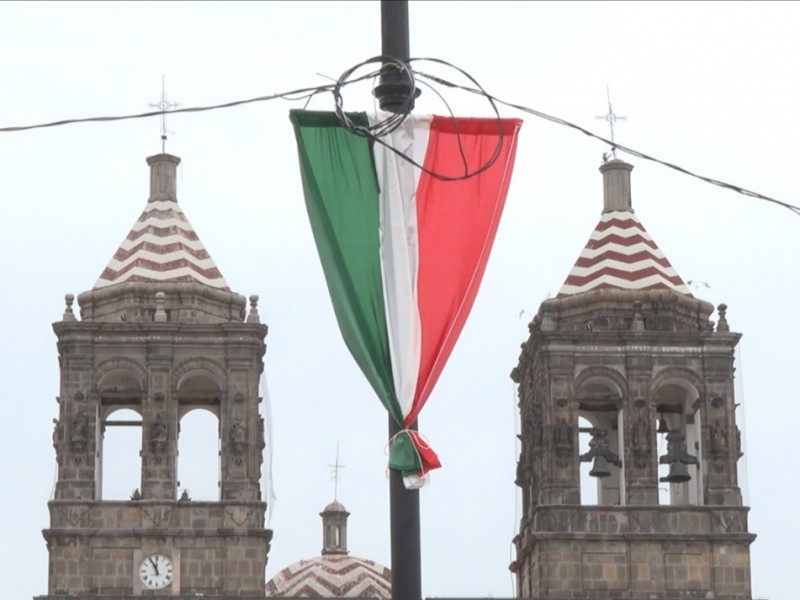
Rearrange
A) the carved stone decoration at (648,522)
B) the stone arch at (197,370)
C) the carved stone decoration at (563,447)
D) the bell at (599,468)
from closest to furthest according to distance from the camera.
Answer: the bell at (599,468) → the carved stone decoration at (563,447) → the carved stone decoration at (648,522) → the stone arch at (197,370)

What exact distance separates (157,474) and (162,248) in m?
3.74

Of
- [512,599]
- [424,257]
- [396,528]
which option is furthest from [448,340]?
[512,599]

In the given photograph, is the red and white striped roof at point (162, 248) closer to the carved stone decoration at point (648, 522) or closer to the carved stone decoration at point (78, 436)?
the carved stone decoration at point (78, 436)

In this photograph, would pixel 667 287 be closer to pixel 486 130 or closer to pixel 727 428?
pixel 727 428

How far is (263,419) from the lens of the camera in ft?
122

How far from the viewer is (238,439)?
36469 millimetres

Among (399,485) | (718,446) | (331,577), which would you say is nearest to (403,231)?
(399,485)

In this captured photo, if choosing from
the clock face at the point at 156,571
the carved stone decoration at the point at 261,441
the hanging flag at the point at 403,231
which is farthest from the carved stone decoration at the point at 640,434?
the hanging flag at the point at 403,231

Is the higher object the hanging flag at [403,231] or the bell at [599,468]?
the bell at [599,468]

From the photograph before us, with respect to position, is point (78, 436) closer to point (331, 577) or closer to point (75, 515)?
point (75, 515)

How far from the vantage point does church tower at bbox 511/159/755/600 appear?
36.4 metres

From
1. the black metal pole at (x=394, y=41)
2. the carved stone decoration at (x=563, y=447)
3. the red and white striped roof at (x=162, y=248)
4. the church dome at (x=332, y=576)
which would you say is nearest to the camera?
the black metal pole at (x=394, y=41)

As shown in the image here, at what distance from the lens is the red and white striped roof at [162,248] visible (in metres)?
37.9

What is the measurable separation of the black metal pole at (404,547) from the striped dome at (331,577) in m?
35.0
